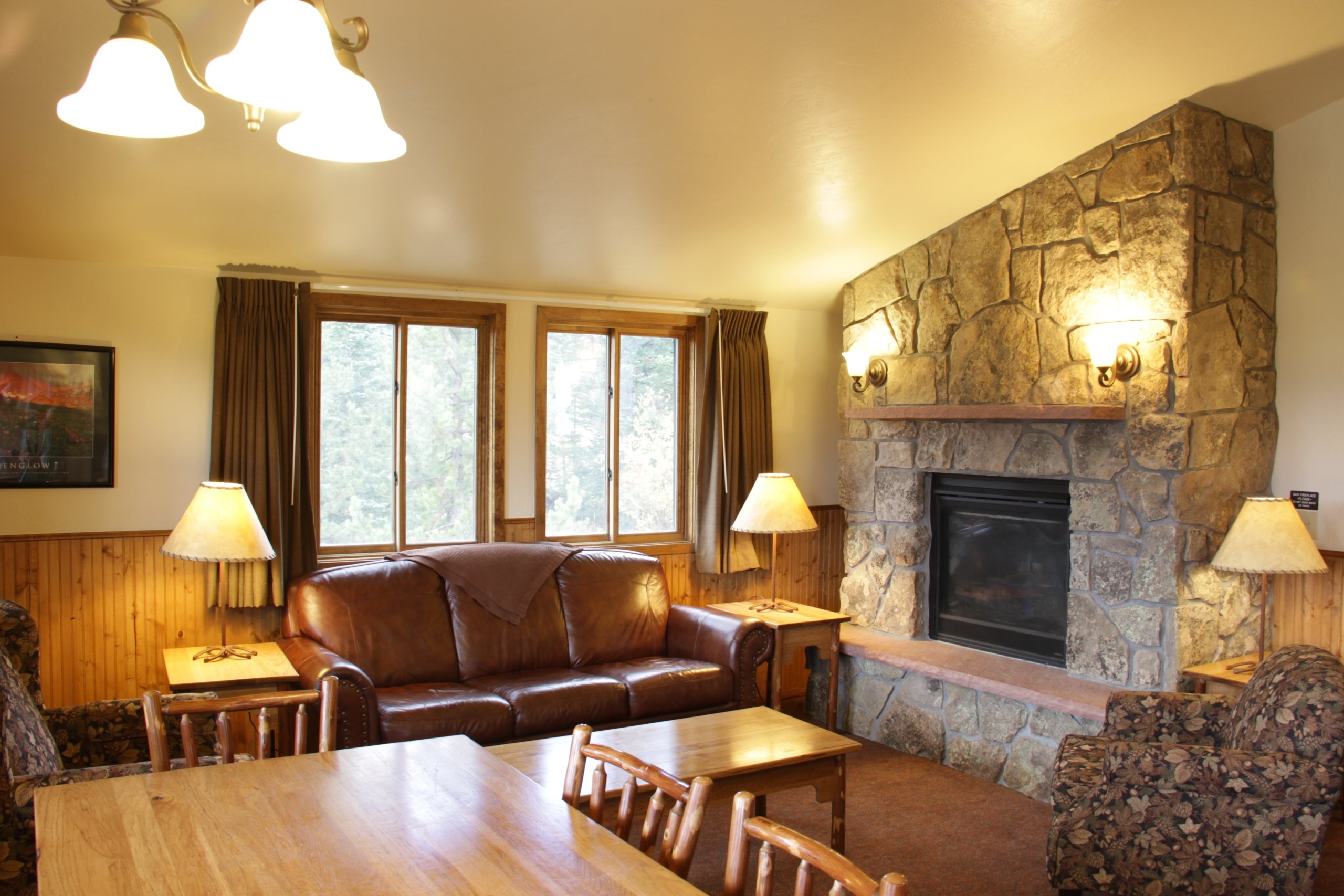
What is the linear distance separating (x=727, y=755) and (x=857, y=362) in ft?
8.90

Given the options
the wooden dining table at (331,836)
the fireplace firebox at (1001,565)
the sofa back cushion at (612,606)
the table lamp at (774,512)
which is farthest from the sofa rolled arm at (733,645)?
the wooden dining table at (331,836)

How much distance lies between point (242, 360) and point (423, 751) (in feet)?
8.84

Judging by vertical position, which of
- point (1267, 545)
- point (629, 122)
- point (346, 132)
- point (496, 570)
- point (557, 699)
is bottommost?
point (557, 699)

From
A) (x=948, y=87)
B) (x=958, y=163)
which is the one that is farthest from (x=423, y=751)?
(x=958, y=163)

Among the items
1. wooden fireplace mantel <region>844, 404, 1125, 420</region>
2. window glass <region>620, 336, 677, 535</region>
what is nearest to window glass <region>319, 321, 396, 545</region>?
window glass <region>620, 336, 677, 535</region>

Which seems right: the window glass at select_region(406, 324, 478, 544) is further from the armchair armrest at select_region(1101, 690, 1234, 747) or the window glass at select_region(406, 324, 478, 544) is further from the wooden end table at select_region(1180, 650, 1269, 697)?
the wooden end table at select_region(1180, 650, 1269, 697)

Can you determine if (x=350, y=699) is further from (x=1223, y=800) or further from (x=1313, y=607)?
(x=1313, y=607)

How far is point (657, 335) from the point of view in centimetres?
557

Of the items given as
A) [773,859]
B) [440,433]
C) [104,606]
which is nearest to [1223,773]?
[773,859]

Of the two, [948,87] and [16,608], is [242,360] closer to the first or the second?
[16,608]

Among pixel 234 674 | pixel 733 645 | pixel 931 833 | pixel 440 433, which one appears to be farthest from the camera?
pixel 440 433

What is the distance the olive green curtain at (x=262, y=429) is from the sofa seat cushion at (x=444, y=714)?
30.4 inches

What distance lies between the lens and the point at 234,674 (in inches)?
146

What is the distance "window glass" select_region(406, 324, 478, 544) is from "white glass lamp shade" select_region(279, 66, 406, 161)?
129 inches
